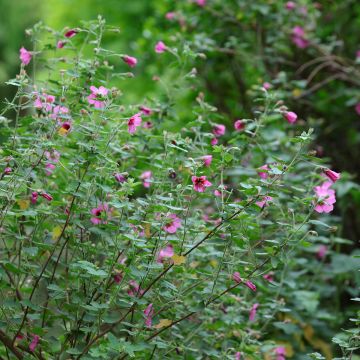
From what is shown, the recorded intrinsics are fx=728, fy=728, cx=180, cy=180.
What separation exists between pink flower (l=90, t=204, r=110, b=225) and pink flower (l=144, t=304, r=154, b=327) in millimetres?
284

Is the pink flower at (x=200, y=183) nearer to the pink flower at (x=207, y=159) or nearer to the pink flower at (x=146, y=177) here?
the pink flower at (x=207, y=159)

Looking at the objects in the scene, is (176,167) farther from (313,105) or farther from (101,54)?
(313,105)

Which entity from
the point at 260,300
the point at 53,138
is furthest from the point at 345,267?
the point at 53,138

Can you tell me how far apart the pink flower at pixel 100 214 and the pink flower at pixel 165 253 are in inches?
7.8

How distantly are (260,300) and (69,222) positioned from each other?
3.33ft

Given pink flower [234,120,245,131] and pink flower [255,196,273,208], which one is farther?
pink flower [234,120,245,131]

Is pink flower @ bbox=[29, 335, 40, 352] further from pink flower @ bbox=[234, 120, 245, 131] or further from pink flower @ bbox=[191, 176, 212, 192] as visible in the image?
pink flower @ bbox=[234, 120, 245, 131]

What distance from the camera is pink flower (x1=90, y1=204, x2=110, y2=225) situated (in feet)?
6.93

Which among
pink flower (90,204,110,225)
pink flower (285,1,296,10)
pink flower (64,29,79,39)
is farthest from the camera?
pink flower (285,1,296,10)

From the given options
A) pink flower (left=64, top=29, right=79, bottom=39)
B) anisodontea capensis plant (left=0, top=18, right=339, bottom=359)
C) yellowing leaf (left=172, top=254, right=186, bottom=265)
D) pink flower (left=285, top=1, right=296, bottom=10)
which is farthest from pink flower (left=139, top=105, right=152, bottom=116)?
pink flower (left=285, top=1, right=296, bottom=10)

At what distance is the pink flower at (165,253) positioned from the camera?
2187mm

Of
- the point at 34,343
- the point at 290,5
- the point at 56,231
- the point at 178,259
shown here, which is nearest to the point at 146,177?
the point at 56,231

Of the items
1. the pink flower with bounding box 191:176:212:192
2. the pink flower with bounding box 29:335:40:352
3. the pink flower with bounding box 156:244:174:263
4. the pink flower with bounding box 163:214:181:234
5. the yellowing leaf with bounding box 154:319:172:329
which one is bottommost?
the yellowing leaf with bounding box 154:319:172:329

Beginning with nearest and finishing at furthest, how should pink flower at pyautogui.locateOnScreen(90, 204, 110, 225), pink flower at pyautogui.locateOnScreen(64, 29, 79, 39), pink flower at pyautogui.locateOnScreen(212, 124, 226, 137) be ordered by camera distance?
pink flower at pyautogui.locateOnScreen(90, 204, 110, 225) < pink flower at pyautogui.locateOnScreen(64, 29, 79, 39) < pink flower at pyautogui.locateOnScreen(212, 124, 226, 137)
